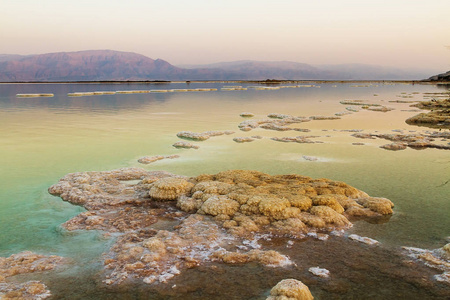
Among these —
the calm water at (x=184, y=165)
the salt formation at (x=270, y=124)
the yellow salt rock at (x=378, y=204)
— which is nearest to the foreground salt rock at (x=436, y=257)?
the calm water at (x=184, y=165)

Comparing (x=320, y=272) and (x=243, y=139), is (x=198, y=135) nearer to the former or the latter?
(x=243, y=139)

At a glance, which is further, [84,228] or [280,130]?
[280,130]

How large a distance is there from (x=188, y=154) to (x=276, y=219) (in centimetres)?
950

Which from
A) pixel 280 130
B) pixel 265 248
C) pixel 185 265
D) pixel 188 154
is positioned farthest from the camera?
pixel 280 130

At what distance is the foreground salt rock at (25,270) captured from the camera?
249 inches

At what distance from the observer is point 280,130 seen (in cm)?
2628

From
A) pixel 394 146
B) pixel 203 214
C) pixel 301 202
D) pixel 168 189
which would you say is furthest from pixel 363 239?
pixel 394 146

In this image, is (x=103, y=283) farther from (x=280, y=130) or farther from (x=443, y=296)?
(x=280, y=130)

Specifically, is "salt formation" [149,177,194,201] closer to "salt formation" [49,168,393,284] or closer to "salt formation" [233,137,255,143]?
"salt formation" [49,168,393,284]

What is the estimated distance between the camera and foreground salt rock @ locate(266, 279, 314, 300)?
6.03m

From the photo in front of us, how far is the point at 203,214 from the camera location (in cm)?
980

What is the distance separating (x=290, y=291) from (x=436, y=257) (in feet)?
12.3

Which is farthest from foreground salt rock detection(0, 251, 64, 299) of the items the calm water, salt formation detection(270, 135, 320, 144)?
salt formation detection(270, 135, 320, 144)

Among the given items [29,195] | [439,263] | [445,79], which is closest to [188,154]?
[29,195]
